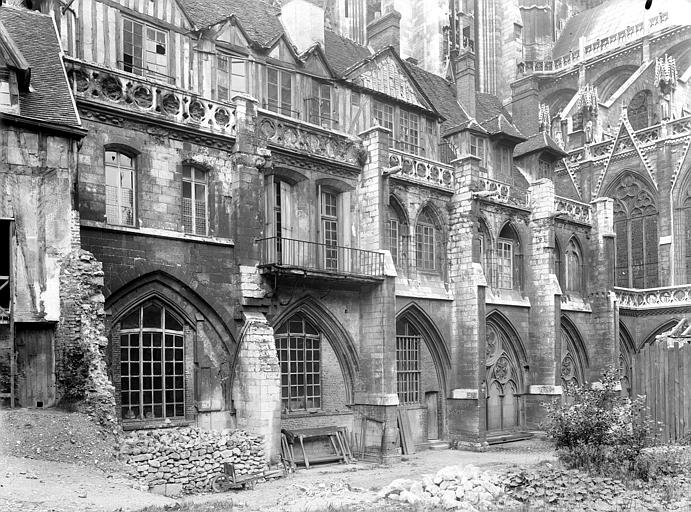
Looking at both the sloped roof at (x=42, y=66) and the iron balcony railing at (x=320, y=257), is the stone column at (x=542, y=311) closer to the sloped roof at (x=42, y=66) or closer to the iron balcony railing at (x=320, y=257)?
the iron balcony railing at (x=320, y=257)

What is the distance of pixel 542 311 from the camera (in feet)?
92.2

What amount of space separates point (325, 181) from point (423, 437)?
8.50m

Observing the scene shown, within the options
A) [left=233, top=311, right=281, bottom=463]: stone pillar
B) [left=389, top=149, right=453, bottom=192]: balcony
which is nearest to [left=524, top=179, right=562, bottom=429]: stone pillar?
[left=389, top=149, right=453, bottom=192]: balcony

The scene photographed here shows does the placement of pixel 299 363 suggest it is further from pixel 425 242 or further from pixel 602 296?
pixel 602 296

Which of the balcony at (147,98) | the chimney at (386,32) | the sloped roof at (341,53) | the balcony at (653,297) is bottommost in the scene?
the balcony at (653,297)

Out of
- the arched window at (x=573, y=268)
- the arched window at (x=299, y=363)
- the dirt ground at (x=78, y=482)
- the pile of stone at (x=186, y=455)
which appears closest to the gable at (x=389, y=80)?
the arched window at (x=299, y=363)

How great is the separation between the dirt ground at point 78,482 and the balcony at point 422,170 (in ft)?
34.0

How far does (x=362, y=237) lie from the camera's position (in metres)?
22.3

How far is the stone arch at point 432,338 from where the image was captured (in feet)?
78.8

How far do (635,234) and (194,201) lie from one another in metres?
23.5

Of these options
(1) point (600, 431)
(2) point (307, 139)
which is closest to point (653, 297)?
(2) point (307, 139)

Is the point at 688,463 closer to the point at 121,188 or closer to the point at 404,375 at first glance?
the point at 404,375

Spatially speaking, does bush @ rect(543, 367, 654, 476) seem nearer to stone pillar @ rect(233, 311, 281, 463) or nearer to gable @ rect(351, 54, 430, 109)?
stone pillar @ rect(233, 311, 281, 463)

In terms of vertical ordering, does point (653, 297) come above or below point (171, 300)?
below
